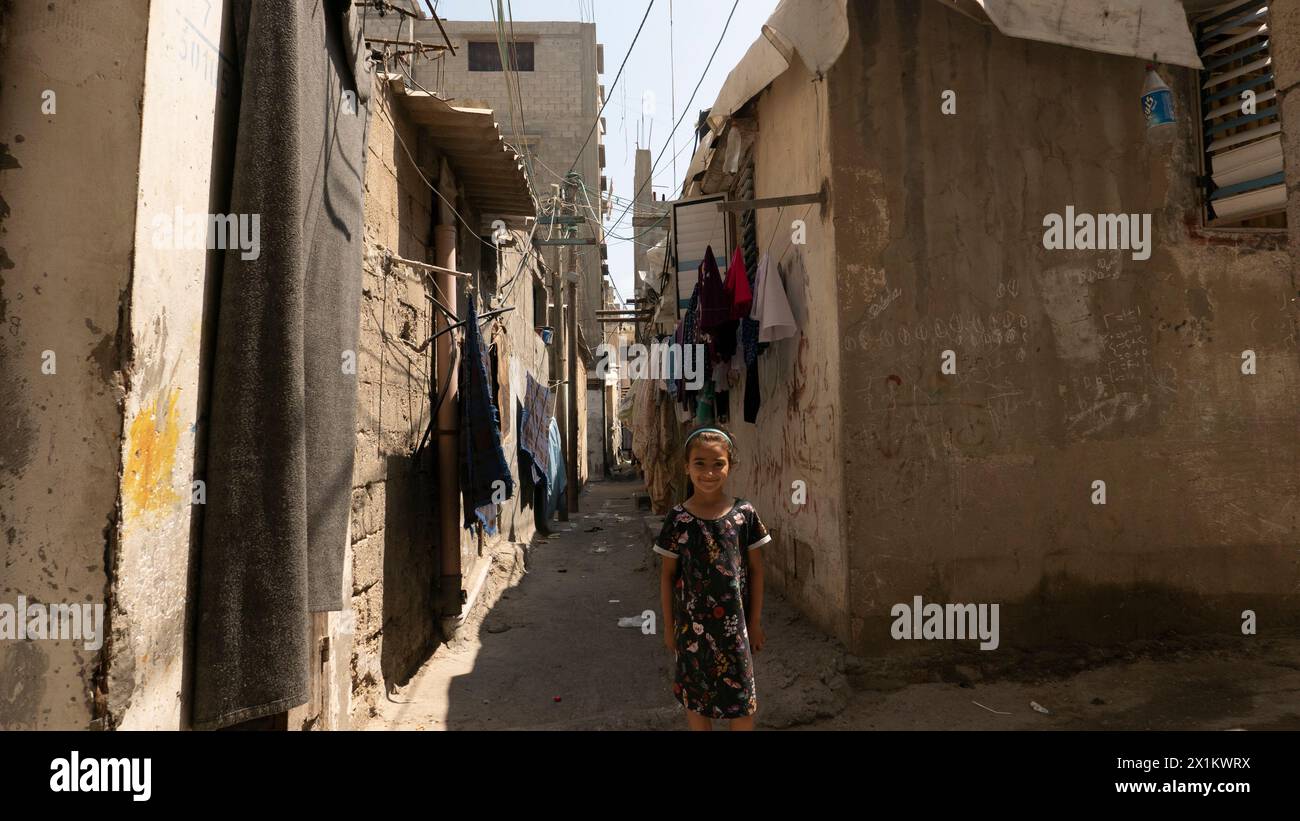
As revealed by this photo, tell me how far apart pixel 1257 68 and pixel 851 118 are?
107 inches

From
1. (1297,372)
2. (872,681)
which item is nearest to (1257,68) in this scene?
(1297,372)

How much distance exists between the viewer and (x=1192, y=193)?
5.18 meters

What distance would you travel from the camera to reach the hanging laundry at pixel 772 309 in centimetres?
566

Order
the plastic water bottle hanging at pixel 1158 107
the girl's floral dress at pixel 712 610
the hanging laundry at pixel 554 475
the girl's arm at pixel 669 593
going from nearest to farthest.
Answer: the girl's floral dress at pixel 712 610 < the girl's arm at pixel 669 593 < the plastic water bottle hanging at pixel 1158 107 < the hanging laundry at pixel 554 475

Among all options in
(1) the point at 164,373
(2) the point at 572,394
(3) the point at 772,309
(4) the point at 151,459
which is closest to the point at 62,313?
(1) the point at 164,373

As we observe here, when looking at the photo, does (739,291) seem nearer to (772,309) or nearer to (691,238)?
(772,309)

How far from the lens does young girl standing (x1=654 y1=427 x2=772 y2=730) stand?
10.4 feet

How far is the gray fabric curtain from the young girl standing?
1.46 m

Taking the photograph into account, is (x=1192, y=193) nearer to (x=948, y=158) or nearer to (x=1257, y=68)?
(x=1257, y=68)

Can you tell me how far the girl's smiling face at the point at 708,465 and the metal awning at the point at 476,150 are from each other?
3.77 meters

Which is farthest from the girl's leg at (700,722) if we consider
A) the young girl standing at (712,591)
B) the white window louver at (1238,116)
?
the white window louver at (1238,116)

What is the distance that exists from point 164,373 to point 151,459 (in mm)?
270

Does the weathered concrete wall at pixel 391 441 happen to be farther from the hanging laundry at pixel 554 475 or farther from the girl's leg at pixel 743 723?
the hanging laundry at pixel 554 475

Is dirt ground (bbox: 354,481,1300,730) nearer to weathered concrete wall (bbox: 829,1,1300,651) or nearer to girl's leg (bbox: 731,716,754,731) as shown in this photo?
weathered concrete wall (bbox: 829,1,1300,651)
